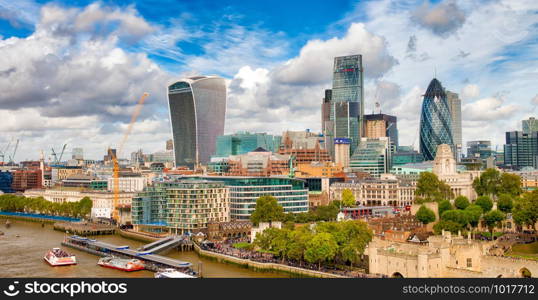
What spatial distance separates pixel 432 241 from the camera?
186 ft

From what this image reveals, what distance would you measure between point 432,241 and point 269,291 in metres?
26.4

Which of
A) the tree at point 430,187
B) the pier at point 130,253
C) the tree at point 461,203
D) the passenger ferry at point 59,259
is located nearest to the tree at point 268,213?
the pier at point 130,253

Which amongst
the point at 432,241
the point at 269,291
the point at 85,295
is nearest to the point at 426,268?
the point at 432,241

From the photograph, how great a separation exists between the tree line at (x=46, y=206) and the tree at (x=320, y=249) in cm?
7977

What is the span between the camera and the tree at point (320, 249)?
198ft

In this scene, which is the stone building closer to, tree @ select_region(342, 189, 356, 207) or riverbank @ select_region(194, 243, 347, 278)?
riverbank @ select_region(194, 243, 347, 278)

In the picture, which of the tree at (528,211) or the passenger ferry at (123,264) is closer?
the passenger ferry at (123,264)

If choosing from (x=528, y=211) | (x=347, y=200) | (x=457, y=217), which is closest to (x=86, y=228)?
(x=347, y=200)

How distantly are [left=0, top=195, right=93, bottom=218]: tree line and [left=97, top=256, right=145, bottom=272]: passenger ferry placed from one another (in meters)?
62.1

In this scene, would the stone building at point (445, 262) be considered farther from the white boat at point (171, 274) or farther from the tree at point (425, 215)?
the tree at point (425, 215)

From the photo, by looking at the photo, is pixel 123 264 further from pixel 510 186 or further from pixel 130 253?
pixel 510 186

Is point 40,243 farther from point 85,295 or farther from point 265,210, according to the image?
point 85,295

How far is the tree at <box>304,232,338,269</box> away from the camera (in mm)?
60281

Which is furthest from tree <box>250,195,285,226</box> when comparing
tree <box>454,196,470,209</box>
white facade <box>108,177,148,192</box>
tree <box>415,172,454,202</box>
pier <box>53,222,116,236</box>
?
white facade <box>108,177,148,192</box>
